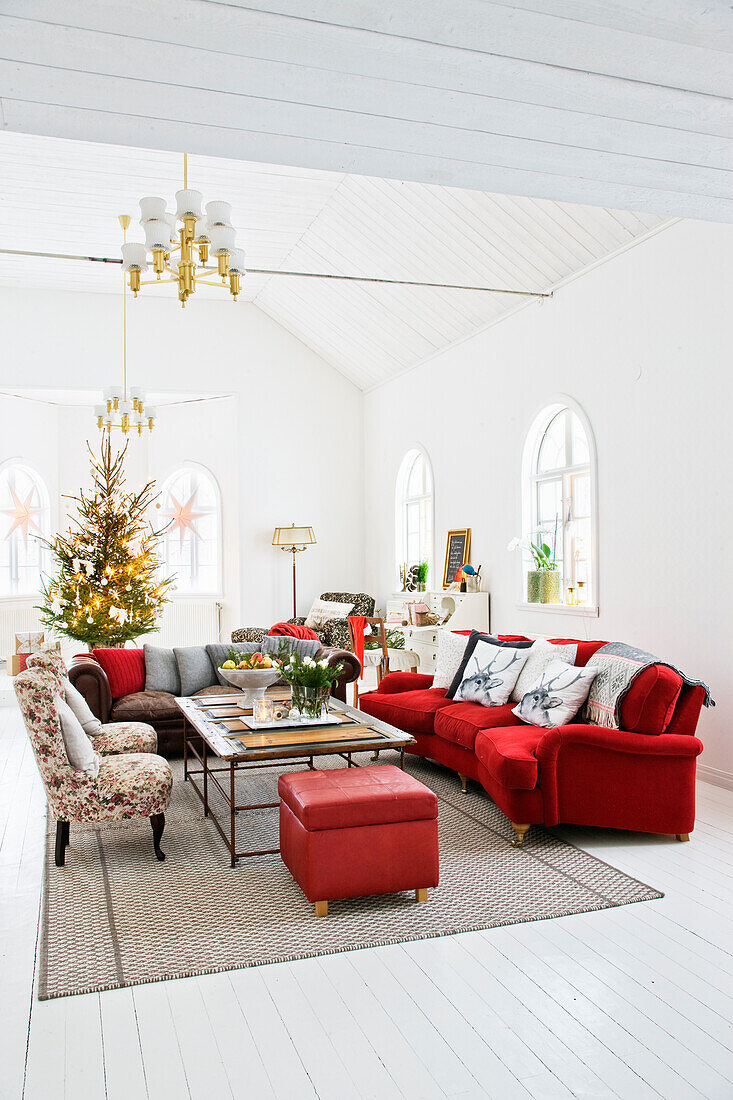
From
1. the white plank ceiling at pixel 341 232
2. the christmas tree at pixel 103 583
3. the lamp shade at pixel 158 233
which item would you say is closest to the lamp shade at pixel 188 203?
the lamp shade at pixel 158 233

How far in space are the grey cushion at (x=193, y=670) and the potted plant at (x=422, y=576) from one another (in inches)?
129

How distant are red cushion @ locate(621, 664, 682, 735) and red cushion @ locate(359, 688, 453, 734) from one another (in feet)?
5.16

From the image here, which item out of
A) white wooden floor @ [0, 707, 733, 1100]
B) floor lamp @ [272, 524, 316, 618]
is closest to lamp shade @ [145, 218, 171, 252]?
white wooden floor @ [0, 707, 733, 1100]

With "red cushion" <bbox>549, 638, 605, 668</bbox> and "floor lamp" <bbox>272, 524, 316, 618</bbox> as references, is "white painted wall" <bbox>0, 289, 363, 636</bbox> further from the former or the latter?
"red cushion" <bbox>549, 638, 605, 668</bbox>

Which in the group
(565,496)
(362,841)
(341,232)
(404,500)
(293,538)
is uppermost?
(341,232)

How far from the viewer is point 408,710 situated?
5668 millimetres

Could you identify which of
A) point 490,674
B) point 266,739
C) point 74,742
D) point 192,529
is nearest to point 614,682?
point 490,674

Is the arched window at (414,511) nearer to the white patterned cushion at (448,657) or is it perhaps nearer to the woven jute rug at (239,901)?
the white patterned cushion at (448,657)

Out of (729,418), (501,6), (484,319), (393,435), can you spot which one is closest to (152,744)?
(729,418)

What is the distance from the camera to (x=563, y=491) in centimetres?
699

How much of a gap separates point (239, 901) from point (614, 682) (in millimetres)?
2126

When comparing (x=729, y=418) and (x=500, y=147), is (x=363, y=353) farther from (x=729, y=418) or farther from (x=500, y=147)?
Answer: (x=500, y=147)

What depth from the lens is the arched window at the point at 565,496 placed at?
21.8ft

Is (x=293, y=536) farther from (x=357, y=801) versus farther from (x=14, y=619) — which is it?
(x=357, y=801)
